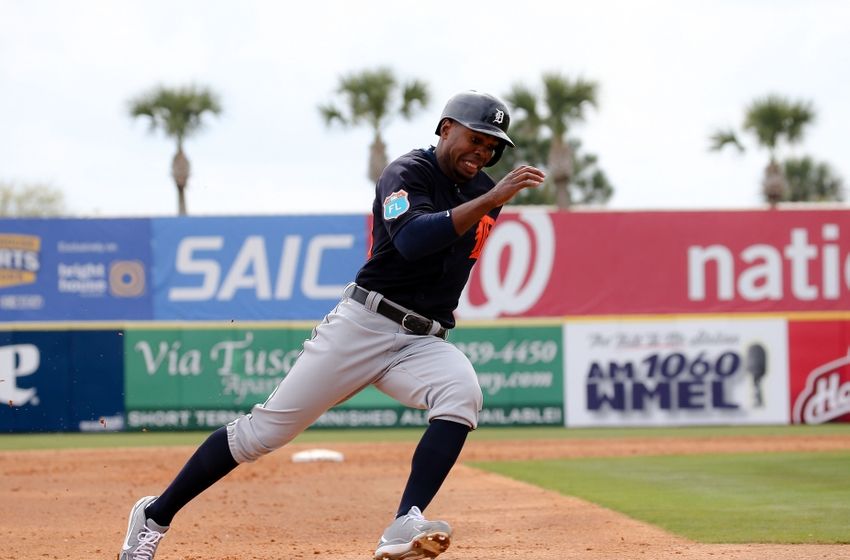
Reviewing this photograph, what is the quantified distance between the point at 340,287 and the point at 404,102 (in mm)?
7676

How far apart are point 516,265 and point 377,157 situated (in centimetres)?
676

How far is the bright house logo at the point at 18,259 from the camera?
19.0 metres

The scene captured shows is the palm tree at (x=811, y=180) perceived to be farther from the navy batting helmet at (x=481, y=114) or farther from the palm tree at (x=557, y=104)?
the navy batting helmet at (x=481, y=114)

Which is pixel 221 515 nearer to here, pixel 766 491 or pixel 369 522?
pixel 369 522

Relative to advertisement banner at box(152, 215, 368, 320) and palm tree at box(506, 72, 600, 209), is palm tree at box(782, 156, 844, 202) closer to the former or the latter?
palm tree at box(506, 72, 600, 209)

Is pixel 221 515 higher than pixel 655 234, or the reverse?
pixel 655 234

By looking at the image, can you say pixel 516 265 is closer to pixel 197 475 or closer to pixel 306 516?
pixel 306 516

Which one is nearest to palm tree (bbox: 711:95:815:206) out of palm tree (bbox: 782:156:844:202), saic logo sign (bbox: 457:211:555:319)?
saic logo sign (bbox: 457:211:555:319)

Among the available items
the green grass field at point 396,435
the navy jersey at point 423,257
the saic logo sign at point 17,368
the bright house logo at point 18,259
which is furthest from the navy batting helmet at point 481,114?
the bright house logo at point 18,259

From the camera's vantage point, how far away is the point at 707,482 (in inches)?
405

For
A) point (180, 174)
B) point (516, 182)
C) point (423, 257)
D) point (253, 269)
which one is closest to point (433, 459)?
point (423, 257)

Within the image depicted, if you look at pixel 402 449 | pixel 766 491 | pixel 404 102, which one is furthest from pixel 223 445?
pixel 404 102

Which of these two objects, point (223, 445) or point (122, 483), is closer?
point (223, 445)

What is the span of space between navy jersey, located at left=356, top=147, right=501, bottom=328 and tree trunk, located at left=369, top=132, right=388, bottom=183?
19.5 metres
